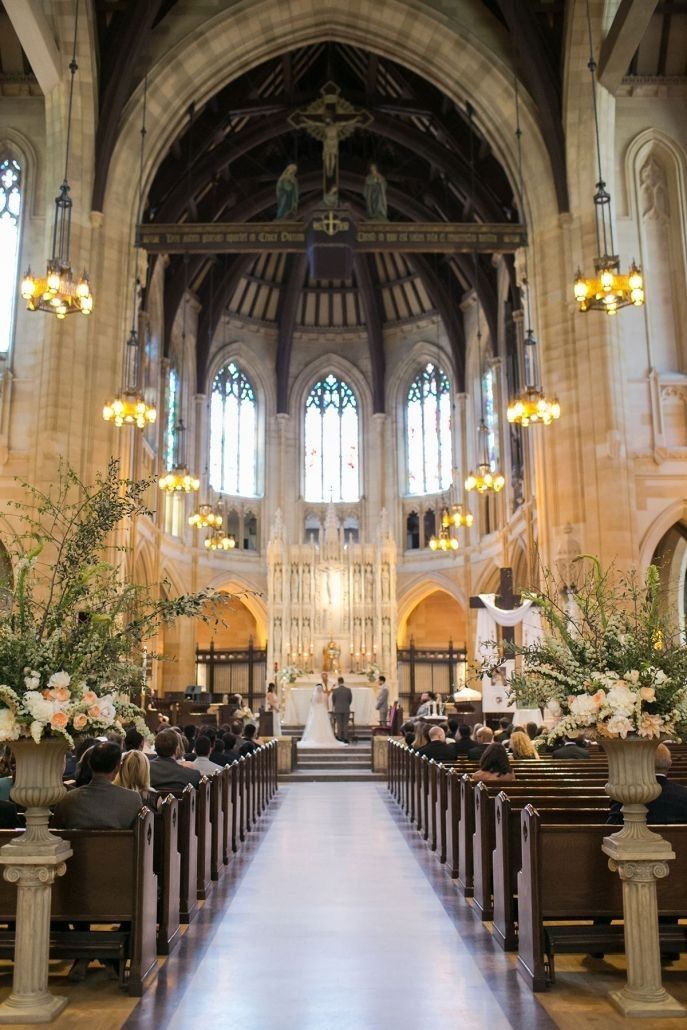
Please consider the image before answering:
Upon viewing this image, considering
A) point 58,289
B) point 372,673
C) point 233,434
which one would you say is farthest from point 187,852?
point 233,434

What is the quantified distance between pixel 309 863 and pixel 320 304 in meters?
26.7

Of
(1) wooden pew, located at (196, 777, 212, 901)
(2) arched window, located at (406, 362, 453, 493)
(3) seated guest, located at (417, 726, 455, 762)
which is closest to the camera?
(1) wooden pew, located at (196, 777, 212, 901)

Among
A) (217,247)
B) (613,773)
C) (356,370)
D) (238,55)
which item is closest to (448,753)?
(613,773)

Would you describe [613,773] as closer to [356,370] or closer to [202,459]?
[202,459]

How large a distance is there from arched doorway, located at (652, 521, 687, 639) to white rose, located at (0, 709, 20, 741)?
1494cm

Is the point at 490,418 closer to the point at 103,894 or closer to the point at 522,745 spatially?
the point at 522,745

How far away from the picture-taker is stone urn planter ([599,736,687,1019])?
431cm

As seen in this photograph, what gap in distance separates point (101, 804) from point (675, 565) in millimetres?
17180

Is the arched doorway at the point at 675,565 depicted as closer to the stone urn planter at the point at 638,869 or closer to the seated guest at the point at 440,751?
the seated guest at the point at 440,751

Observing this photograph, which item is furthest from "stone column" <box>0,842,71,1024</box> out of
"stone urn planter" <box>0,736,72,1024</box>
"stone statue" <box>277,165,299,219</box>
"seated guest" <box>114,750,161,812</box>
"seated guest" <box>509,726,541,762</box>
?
"stone statue" <box>277,165,299,219</box>

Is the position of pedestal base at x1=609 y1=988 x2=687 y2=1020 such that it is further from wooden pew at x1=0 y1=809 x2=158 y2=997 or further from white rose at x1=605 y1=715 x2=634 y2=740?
wooden pew at x1=0 y1=809 x2=158 y2=997

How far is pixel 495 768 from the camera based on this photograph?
7.09 meters

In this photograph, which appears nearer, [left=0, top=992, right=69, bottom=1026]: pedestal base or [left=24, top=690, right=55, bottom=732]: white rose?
[left=0, top=992, right=69, bottom=1026]: pedestal base

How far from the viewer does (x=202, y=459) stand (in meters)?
29.3
